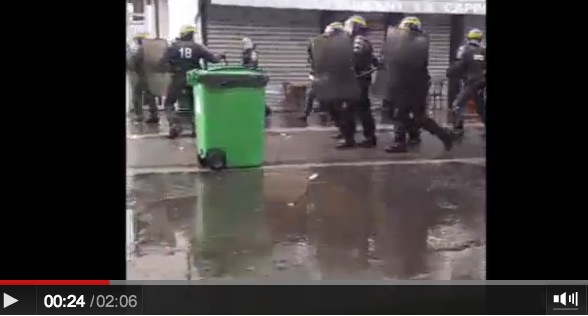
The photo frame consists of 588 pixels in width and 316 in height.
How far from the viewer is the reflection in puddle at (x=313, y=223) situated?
3.86 meters

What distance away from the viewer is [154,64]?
5.01m

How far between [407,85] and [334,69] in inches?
28.7

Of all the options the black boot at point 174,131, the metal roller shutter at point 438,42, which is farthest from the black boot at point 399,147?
the black boot at point 174,131

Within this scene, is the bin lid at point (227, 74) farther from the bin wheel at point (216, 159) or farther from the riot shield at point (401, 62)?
the riot shield at point (401, 62)

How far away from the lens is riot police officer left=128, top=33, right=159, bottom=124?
462 cm

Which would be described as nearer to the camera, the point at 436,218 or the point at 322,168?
the point at 436,218

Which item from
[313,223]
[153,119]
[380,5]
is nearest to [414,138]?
[380,5]
